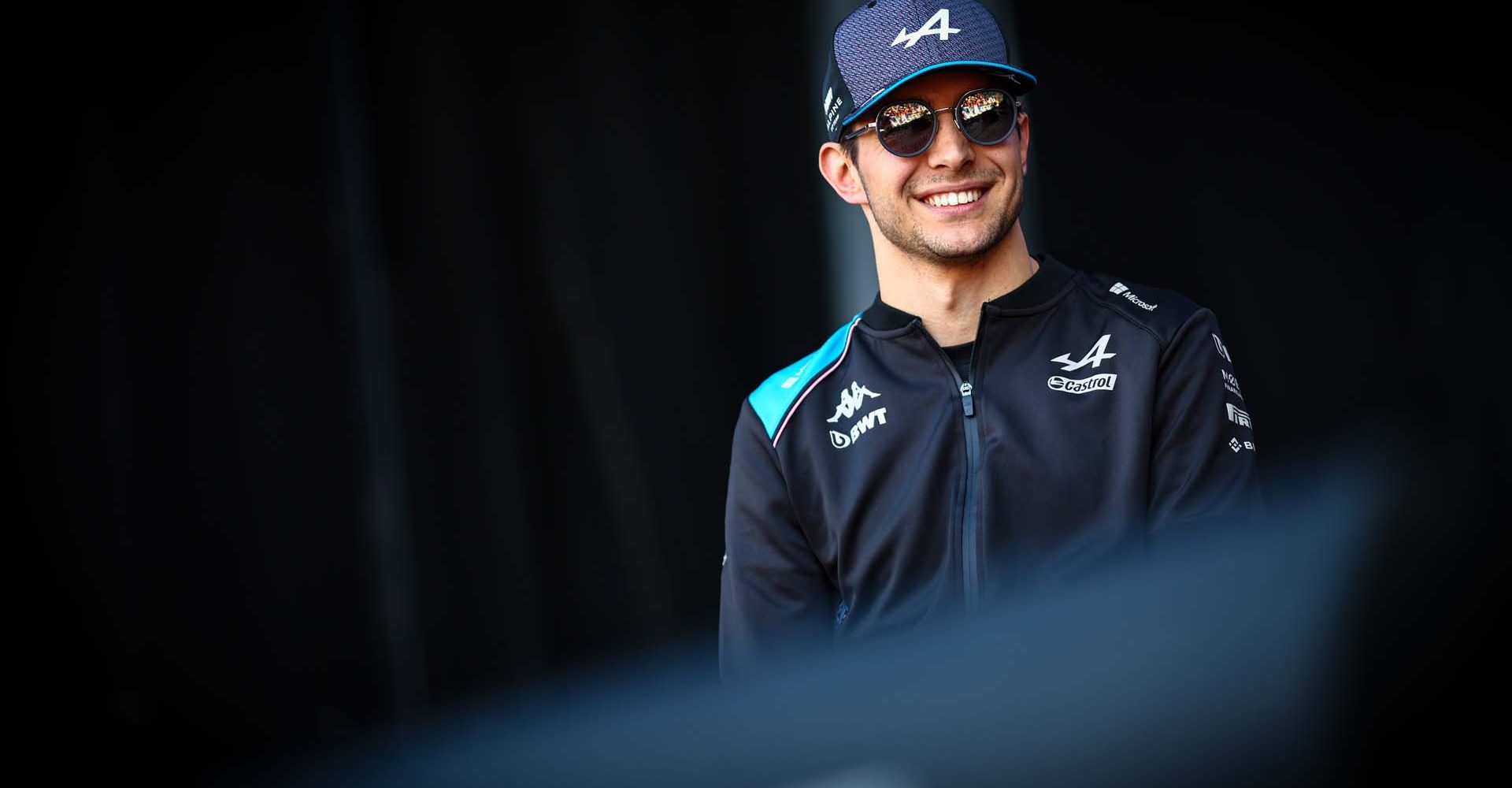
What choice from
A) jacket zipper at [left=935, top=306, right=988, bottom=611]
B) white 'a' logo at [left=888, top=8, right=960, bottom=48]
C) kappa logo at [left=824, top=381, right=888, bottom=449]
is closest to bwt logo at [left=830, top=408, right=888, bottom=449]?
kappa logo at [left=824, top=381, right=888, bottom=449]

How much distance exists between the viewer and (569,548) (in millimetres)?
3057

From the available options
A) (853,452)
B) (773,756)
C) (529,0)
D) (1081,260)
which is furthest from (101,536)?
(773,756)

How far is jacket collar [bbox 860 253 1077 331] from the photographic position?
5.64ft

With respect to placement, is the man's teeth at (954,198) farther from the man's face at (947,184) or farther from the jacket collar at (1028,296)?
the jacket collar at (1028,296)

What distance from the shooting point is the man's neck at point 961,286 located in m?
1.74

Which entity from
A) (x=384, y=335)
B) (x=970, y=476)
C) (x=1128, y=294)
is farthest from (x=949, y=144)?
(x=384, y=335)

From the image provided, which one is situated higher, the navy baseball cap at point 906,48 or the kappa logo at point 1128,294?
the navy baseball cap at point 906,48

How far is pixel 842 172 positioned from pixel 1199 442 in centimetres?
59

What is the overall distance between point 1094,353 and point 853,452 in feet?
1.05

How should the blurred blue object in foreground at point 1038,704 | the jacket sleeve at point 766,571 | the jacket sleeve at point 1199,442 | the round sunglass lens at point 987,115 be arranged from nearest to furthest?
the blurred blue object in foreground at point 1038,704 < the jacket sleeve at point 1199,442 < the round sunglass lens at point 987,115 < the jacket sleeve at point 766,571

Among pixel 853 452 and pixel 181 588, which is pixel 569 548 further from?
pixel 853 452

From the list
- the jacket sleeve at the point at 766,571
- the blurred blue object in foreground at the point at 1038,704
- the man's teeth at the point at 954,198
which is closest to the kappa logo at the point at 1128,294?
the man's teeth at the point at 954,198

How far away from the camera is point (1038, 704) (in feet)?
1.25

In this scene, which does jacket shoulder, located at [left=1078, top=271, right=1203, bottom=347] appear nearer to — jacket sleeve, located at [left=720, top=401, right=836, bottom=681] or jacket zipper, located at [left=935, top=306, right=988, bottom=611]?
jacket zipper, located at [left=935, top=306, right=988, bottom=611]
